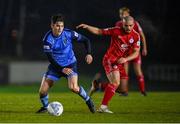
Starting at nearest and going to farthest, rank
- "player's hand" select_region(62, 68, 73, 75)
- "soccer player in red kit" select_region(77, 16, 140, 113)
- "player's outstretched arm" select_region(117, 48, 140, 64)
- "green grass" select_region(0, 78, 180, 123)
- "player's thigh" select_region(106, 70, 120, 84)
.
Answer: "green grass" select_region(0, 78, 180, 123) < "player's hand" select_region(62, 68, 73, 75) < "player's outstretched arm" select_region(117, 48, 140, 64) < "soccer player in red kit" select_region(77, 16, 140, 113) < "player's thigh" select_region(106, 70, 120, 84)

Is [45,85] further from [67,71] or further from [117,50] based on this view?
[117,50]

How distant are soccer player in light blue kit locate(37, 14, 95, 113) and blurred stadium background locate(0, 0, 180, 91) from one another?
15596 millimetres

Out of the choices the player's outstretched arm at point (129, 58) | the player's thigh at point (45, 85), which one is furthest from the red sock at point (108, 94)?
the player's thigh at point (45, 85)

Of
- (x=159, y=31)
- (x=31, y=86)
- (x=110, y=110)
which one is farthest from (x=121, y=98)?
(x=159, y=31)

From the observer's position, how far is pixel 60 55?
13.9 m

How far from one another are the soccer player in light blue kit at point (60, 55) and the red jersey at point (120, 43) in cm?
123

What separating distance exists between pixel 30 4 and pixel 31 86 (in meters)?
7.05

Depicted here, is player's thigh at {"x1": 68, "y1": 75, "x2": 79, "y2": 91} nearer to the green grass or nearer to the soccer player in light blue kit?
the soccer player in light blue kit

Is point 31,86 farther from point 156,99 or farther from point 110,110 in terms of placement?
point 110,110

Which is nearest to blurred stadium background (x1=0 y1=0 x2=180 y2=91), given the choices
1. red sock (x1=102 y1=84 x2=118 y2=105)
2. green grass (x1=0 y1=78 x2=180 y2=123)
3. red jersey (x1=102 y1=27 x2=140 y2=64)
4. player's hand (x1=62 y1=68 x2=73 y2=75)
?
green grass (x1=0 y1=78 x2=180 y2=123)

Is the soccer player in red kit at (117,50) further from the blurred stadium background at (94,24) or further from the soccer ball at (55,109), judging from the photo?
the blurred stadium background at (94,24)

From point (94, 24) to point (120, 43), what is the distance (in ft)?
55.5

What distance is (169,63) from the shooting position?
30.5 m

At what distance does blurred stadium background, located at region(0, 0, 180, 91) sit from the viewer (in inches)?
1216
